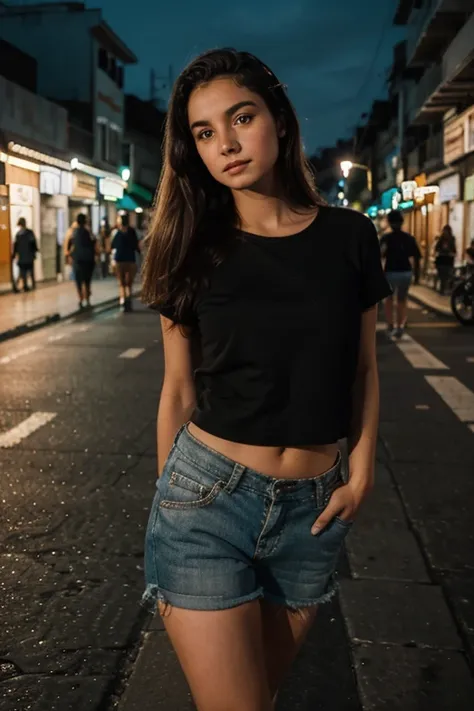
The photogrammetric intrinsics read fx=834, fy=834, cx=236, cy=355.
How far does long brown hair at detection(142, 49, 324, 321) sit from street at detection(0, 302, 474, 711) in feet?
5.19

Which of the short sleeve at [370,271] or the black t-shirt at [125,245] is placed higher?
the black t-shirt at [125,245]

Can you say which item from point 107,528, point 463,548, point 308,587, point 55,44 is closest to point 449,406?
point 463,548

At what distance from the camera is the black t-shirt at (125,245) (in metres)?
17.9

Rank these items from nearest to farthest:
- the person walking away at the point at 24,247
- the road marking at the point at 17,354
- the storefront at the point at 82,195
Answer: the road marking at the point at 17,354 < the person walking away at the point at 24,247 < the storefront at the point at 82,195

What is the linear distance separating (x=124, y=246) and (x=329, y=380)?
54.2 feet

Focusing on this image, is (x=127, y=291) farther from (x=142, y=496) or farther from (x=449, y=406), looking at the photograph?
(x=142, y=496)

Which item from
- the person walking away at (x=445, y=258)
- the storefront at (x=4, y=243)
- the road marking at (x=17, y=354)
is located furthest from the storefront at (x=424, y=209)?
the road marking at (x=17, y=354)

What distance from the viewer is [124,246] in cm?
1802

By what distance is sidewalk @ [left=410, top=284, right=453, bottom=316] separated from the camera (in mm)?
18342

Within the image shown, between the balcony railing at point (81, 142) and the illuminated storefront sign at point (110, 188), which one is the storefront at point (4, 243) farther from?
the illuminated storefront sign at point (110, 188)

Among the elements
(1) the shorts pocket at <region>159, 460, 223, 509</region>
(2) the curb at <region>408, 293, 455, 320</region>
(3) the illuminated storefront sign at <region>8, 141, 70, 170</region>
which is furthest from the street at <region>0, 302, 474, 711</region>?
(3) the illuminated storefront sign at <region>8, 141, 70, 170</region>

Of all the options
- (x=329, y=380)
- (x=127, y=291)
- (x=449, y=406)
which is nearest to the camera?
(x=329, y=380)

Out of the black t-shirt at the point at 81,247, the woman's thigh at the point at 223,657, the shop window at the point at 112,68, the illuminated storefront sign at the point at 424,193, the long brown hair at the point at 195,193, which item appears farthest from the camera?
the shop window at the point at 112,68

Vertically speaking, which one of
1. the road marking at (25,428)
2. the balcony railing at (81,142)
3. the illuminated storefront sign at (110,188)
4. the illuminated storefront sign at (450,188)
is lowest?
the road marking at (25,428)
